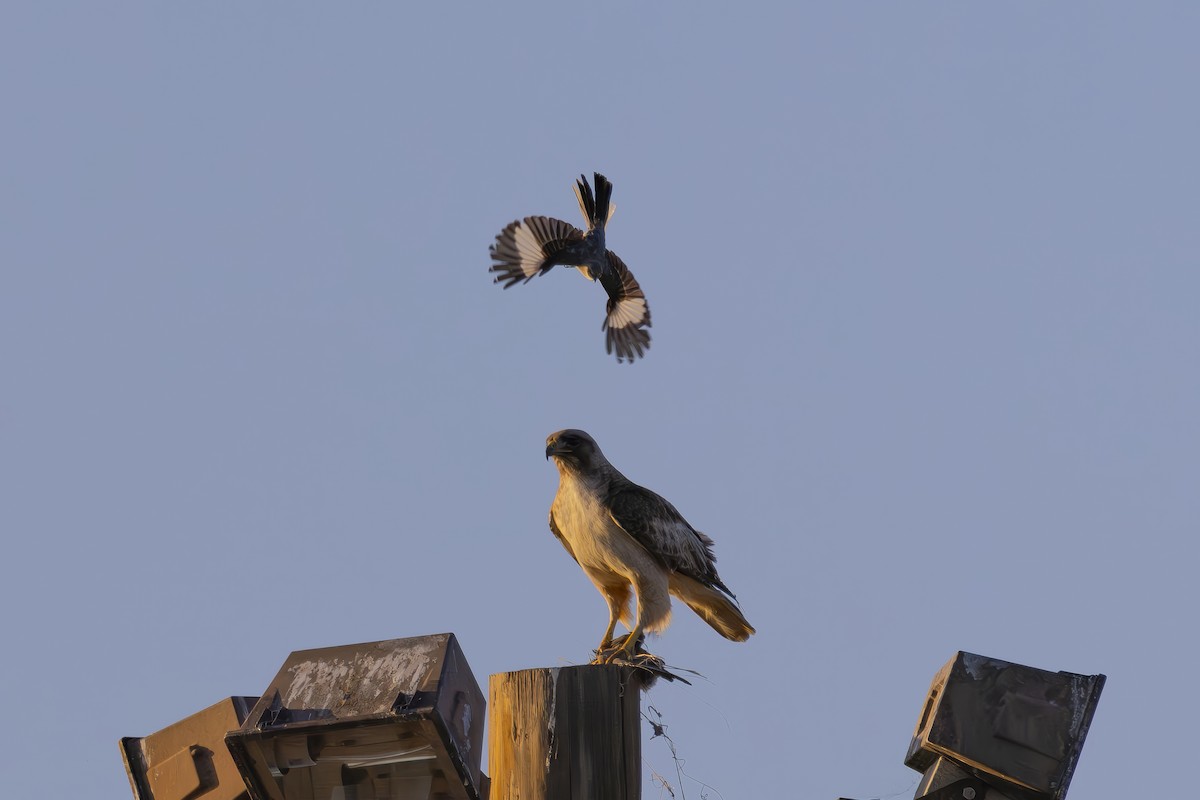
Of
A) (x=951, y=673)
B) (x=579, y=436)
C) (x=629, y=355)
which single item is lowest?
(x=951, y=673)

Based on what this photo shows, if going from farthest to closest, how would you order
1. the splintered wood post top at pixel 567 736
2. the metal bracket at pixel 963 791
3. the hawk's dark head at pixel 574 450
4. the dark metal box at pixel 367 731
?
the hawk's dark head at pixel 574 450 → the splintered wood post top at pixel 567 736 → the dark metal box at pixel 367 731 → the metal bracket at pixel 963 791

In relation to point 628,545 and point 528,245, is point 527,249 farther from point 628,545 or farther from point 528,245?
point 628,545

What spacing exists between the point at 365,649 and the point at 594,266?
4.36 m

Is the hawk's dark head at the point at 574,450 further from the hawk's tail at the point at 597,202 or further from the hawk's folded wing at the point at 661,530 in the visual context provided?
the hawk's tail at the point at 597,202

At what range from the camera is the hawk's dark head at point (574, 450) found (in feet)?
26.6

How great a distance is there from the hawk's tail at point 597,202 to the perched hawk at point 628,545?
1520 mm

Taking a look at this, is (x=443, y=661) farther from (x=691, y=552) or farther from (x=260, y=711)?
(x=691, y=552)

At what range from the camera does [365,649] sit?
4.61 metres

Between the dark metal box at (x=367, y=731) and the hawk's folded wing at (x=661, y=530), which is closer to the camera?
the dark metal box at (x=367, y=731)

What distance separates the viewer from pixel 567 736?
4.83 metres

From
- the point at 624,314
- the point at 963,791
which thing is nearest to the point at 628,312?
the point at 624,314

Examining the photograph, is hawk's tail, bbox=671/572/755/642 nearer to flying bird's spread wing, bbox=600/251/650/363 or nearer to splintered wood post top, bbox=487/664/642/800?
flying bird's spread wing, bbox=600/251/650/363

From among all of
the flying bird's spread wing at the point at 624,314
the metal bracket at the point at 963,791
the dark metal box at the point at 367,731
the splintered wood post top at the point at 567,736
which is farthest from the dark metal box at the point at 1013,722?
the flying bird's spread wing at the point at 624,314

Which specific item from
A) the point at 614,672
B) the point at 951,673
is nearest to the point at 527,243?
the point at 614,672
